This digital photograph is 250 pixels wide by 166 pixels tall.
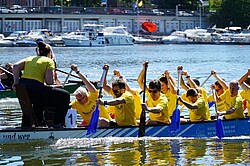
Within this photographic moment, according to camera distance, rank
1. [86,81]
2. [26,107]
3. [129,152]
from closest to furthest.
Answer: [26,107] → [86,81] → [129,152]

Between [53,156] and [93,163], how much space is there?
3.70ft

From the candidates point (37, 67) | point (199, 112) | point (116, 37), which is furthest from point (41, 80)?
point (116, 37)

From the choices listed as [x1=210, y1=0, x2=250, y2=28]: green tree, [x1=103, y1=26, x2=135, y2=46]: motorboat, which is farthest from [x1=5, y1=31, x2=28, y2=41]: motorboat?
[x1=210, y1=0, x2=250, y2=28]: green tree

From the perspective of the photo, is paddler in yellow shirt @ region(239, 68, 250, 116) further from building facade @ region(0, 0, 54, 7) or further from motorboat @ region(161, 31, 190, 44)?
building facade @ region(0, 0, 54, 7)

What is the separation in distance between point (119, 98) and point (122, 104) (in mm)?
278

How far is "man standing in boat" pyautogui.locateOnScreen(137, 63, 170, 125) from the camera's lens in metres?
16.6

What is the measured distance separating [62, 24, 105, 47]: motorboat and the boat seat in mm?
90281

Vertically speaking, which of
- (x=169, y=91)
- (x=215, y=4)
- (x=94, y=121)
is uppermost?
(x=215, y=4)

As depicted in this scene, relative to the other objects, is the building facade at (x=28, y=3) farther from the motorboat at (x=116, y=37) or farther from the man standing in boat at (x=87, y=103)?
the man standing in boat at (x=87, y=103)

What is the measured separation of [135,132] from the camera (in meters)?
17.1

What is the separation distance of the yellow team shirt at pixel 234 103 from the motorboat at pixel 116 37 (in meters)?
93.2

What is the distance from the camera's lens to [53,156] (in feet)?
52.6

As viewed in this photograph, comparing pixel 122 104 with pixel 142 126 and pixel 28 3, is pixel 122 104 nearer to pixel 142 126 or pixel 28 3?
pixel 142 126

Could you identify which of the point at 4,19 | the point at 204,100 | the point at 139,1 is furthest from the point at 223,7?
the point at 204,100
